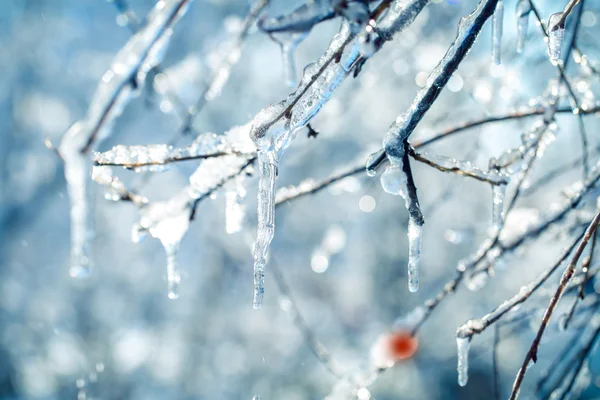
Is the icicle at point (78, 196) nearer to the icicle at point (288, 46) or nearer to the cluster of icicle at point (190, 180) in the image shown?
the cluster of icicle at point (190, 180)

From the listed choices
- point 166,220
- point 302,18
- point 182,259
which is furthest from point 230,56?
point 182,259

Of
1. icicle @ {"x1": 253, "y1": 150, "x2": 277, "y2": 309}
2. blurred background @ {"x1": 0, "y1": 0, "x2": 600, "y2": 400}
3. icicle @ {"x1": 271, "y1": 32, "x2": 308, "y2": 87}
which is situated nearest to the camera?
icicle @ {"x1": 253, "y1": 150, "x2": 277, "y2": 309}

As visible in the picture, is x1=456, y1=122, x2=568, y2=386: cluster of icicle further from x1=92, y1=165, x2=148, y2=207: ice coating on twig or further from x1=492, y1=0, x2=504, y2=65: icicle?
x1=92, y1=165, x2=148, y2=207: ice coating on twig

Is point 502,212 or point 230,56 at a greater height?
point 230,56

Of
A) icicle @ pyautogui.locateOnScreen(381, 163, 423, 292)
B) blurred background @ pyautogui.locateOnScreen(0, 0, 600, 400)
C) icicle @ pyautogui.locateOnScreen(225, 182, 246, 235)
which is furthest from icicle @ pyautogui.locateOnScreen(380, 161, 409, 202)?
blurred background @ pyautogui.locateOnScreen(0, 0, 600, 400)

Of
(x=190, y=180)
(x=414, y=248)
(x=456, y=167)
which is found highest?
(x=190, y=180)

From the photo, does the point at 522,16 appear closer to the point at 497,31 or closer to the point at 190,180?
the point at 497,31

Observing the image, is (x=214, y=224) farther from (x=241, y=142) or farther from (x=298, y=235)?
(x=241, y=142)
